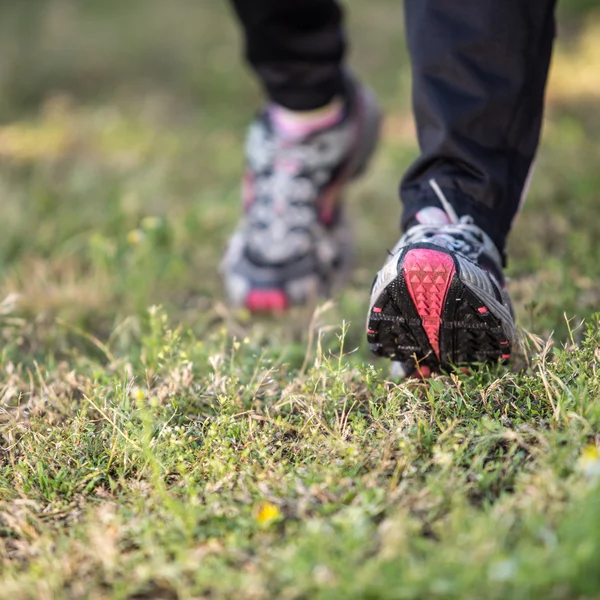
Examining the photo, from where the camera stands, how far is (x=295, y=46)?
7.27 feet

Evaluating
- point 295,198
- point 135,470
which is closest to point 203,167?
point 295,198

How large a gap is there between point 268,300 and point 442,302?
96 cm

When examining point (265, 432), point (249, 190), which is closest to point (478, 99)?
point (265, 432)

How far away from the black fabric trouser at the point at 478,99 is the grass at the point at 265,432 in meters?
0.31


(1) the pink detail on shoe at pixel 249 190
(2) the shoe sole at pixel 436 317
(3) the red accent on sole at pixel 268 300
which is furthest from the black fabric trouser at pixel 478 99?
(1) the pink detail on shoe at pixel 249 190

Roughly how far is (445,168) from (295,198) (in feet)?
2.73

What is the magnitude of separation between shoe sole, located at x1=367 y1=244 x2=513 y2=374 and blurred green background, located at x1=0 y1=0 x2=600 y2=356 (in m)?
0.26

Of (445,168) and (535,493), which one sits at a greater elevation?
(445,168)

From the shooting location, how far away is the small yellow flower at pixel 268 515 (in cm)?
108

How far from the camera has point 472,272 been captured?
133 centimetres

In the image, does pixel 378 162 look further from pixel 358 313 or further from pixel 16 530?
pixel 16 530

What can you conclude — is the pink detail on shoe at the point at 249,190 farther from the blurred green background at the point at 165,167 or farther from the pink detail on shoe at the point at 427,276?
the pink detail on shoe at the point at 427,276

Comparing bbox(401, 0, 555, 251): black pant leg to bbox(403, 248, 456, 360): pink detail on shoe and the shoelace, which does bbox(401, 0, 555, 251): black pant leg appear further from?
bbox(403, 248, 456, 360): pink detail on shoe

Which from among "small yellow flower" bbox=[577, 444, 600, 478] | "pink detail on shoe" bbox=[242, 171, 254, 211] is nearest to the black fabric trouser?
"small yellow flower" bbox=[577, 444, 600, 478]
